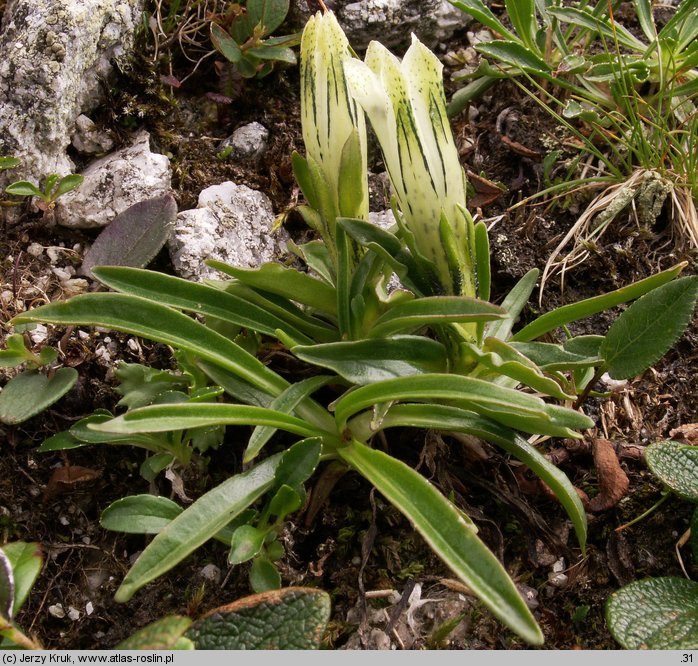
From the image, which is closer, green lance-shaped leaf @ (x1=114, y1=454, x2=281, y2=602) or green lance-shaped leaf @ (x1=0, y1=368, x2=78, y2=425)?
green lance-shaped leaf @ (x1=114, y1=454, x2=281, y2=602)

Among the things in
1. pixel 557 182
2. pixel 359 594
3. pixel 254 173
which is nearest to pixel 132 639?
pixel 359 594

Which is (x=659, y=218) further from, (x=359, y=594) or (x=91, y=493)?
(x=91, y=493)

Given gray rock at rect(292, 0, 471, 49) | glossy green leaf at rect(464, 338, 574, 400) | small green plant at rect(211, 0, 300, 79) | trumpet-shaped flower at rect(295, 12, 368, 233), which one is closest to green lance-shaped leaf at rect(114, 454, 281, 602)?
glossy green leaf at rect(464, 338, 574, 400)

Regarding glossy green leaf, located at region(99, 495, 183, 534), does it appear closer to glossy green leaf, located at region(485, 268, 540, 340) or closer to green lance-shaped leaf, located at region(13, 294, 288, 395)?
green lance-shaped leaf, located at region(13, 294, 288, 395)

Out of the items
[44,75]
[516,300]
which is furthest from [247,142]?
[516,300]

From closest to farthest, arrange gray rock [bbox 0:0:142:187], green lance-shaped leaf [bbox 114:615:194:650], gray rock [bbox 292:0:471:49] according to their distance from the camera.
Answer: green lance-shaped leaf [bbox 114:615:194:650] → gray rock [bbox 0:0:142:187] → gray rock [bbox 292:0:471:49]
